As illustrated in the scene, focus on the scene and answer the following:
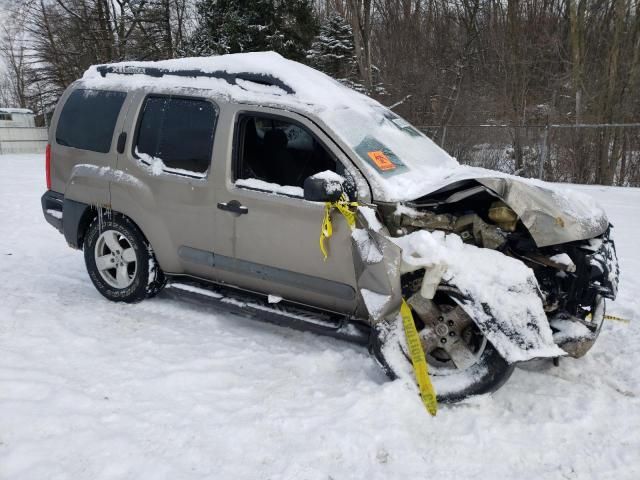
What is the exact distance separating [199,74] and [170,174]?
0.86 metres

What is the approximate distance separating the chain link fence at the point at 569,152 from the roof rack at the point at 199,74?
33.3 feet

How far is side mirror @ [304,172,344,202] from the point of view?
9.82 feet

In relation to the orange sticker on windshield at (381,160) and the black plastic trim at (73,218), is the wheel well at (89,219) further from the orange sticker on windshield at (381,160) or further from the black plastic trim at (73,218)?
the orange sticker on windshield at (381,160)

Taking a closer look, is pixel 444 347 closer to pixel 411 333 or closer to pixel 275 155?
pixel 411 333

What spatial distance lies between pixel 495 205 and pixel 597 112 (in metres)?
13.1

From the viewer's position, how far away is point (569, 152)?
12.2 m

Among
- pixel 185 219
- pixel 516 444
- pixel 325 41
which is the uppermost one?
pixel 325 41

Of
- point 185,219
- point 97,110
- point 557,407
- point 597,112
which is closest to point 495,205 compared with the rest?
point 557,407

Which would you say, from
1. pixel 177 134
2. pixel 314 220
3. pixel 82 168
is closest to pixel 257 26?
pixel 82 168

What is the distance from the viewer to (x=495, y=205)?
318 centimetres

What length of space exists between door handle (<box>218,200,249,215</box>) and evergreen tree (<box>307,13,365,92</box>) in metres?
22.5

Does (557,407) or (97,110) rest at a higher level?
(97,110)

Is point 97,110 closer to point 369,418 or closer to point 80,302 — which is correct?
point 80,302

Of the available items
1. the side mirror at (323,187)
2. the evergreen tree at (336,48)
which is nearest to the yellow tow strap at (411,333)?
Answer: the side mirror at (323,187)
